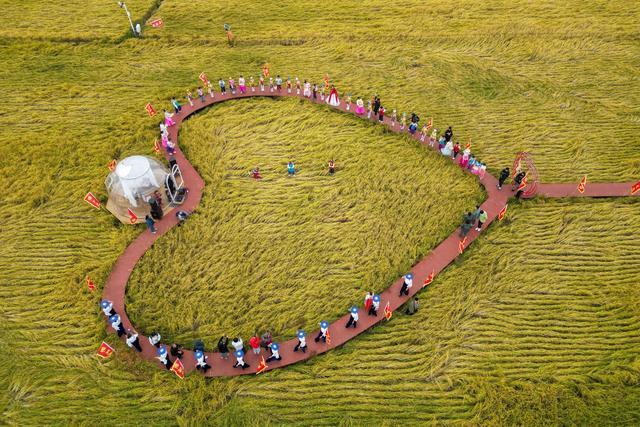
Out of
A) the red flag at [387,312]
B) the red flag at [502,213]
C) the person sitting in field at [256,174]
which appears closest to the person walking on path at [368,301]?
the red flag at [387,312]

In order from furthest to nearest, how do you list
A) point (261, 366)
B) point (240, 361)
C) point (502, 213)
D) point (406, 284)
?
point (502, 213), point (406, 284), point (261, 366), point (240, 361)

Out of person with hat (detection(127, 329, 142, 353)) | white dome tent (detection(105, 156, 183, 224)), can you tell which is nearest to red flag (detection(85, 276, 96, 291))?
person with hat (detection(127, 329, 142, 353))

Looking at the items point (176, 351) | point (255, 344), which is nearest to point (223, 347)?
point (255, 344)

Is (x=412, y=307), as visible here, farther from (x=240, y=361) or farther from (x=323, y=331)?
(x=240, y=361)

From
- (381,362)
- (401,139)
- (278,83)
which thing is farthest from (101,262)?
(401,139)

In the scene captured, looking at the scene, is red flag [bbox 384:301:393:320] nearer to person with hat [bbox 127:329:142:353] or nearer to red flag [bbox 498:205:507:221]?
red flag [bbox 498:205:507:221]

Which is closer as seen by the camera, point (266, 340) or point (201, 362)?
point (201, 362)

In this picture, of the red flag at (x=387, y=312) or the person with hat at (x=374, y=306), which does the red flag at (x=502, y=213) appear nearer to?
the red flag at (x=387, y=312)
